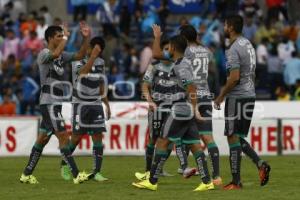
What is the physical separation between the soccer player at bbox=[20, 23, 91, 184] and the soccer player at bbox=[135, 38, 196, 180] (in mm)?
1230

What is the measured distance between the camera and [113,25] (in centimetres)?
3453

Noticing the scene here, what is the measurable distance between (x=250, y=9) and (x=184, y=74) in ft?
63.8

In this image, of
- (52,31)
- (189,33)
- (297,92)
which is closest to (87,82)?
(52,31)

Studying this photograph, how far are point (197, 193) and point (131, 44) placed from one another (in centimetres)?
1870

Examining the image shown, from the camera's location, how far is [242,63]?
54.6 feet

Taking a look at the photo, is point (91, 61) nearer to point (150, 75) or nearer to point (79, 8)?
point (150, 75)

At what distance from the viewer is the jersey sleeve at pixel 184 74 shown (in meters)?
16.0

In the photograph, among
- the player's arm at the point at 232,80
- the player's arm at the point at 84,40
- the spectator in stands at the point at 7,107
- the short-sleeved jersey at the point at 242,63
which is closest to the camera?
the player's arm at the point at 232,80

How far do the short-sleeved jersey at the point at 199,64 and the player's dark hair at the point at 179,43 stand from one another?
61.8 inches

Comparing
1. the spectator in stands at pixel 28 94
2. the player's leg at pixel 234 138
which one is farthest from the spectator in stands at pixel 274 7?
the player's leg at pixel 234 138

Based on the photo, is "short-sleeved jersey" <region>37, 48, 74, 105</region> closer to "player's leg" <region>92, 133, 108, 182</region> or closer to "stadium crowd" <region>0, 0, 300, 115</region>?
"player's leg" <region>92, 133, 108, 182</region>

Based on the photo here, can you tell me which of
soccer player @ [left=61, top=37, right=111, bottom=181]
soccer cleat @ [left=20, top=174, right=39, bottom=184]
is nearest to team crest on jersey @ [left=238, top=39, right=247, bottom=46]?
soccer player @ [left=61, top=37, right=111, bottom=181]

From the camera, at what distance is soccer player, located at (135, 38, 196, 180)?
1756 cm

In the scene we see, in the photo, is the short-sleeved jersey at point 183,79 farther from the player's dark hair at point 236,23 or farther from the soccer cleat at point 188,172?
the soccer cleat at point 188,172
